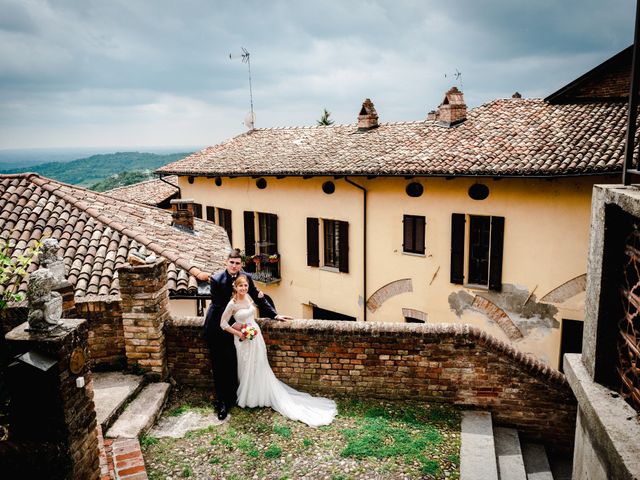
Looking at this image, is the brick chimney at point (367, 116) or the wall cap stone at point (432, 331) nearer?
the wall cap stone at point (432, 331)

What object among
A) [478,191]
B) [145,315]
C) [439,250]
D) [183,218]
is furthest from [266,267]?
[145,315]

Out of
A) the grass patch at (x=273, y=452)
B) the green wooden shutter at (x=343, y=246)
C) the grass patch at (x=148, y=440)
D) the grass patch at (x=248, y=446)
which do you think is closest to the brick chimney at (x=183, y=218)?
the green wooden shutter at (x=343, y=246)

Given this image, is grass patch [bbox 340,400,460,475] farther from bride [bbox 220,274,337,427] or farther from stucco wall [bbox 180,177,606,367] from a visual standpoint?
stucco wall [bbox 180,177,606,367]

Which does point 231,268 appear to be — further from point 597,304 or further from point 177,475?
point 597,304

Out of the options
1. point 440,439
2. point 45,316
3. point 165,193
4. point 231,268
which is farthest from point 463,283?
point 165,193

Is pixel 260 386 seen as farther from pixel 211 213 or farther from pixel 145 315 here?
pixel 211 213

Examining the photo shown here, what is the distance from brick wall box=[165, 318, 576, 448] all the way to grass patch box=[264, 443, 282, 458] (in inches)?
50.4

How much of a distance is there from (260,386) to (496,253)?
24.7 ft

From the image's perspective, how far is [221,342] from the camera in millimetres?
5879

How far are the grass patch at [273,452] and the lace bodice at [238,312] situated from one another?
152 centimetres

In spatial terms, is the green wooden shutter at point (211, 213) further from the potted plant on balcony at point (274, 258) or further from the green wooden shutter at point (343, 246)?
the green wooden shutter at point (343, 246)

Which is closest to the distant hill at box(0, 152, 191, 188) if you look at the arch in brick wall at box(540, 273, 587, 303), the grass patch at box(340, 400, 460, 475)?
the arch in brick wall at box(540, 273, 587, 303)

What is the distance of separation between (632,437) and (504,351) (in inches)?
131

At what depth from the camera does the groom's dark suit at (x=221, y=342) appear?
228 inches
